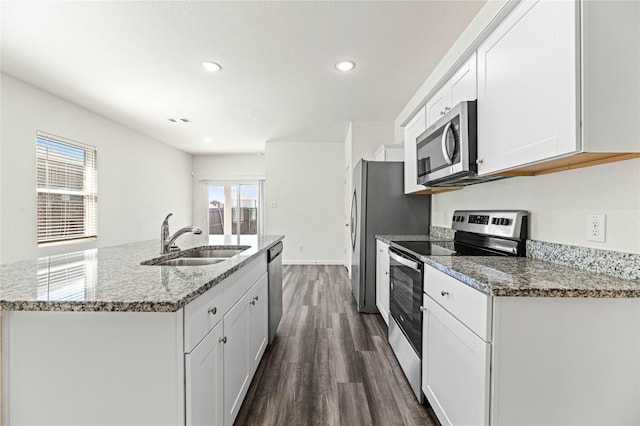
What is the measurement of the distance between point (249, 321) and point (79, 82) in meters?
3.33

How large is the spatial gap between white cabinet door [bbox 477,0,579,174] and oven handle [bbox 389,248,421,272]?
25.1 inches

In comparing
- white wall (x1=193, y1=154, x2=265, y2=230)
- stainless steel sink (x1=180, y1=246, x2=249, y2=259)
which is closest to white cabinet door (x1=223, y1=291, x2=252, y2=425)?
stainless steel sink (x1=180, y1=246, x2=249, y2=259)

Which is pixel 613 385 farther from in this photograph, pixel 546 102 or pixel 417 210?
pixel 417 210

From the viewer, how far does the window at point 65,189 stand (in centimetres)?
343

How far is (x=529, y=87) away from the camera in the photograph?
3.88ft

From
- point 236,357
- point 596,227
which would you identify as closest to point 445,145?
point 596,227

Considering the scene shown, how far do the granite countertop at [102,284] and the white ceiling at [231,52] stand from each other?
1.75 meters

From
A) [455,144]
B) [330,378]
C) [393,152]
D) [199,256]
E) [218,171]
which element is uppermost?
[218,171]

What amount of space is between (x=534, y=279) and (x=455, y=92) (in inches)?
48.6

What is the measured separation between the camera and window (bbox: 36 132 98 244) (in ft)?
11.3

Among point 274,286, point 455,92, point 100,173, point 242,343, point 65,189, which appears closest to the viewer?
point 242,343

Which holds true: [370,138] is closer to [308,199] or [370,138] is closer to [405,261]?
[308,199]

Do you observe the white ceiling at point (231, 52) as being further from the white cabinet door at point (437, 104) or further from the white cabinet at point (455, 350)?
the white cabinet at point (455, 350)

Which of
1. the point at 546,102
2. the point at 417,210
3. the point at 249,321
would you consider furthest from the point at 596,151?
the point at 417,210
